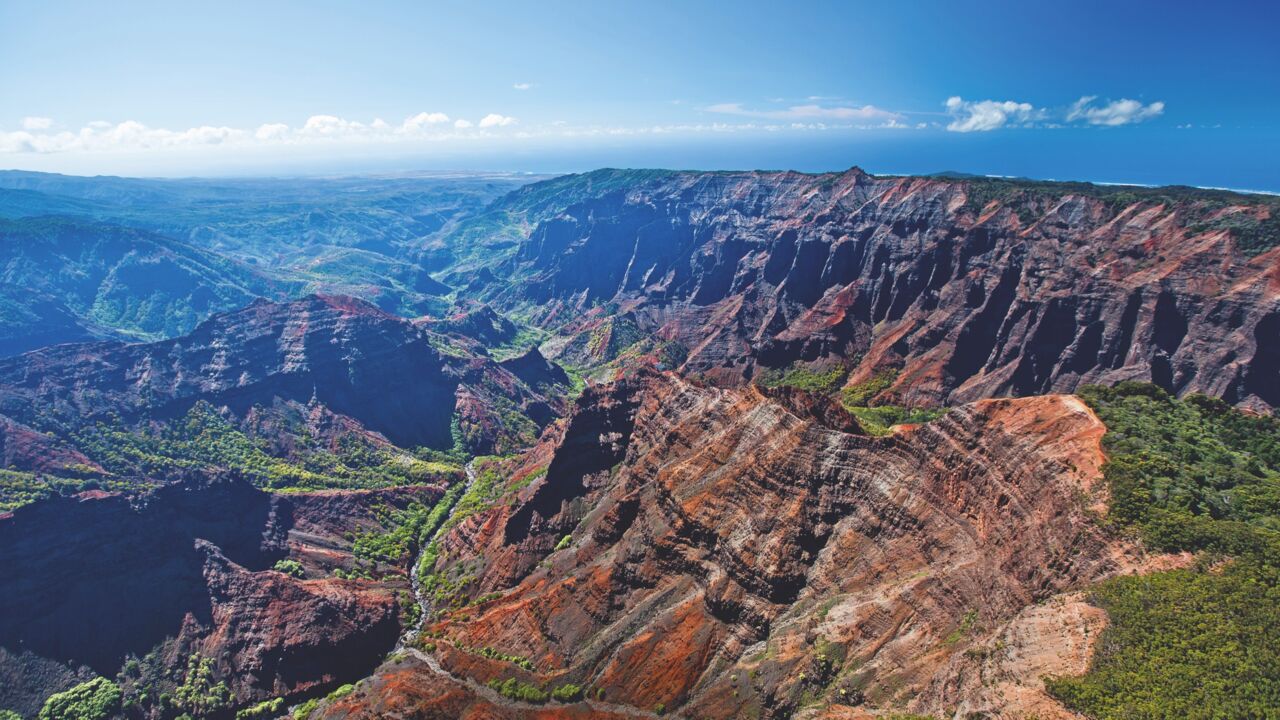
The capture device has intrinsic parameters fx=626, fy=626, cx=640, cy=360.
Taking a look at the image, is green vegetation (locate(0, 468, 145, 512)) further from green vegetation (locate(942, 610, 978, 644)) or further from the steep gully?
green vegetation (locate(942, 610, 978, 644))

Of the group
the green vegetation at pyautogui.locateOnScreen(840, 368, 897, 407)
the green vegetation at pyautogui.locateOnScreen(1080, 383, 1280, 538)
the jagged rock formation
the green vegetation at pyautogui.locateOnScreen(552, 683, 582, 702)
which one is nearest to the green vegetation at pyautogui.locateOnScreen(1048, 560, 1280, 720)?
the green vegetation at pyautogui.locateOnScreen(1080, 383, 1280, 538)

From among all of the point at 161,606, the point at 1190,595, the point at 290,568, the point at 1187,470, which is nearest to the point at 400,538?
the point at 290,568

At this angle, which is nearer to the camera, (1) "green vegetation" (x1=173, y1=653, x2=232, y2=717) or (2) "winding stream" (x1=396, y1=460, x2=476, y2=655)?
(1) "green vegetation" (x1=173, y1=653, x2=232, y2=717)

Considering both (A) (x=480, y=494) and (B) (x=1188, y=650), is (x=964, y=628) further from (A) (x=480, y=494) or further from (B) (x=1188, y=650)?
(A) (x=480, y=494)

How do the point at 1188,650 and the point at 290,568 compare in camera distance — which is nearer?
the point at 1188,650

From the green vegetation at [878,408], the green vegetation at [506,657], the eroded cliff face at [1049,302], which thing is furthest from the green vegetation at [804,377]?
the green vegetation at [506,657]

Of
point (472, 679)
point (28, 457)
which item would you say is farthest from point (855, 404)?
point (28, 457)
